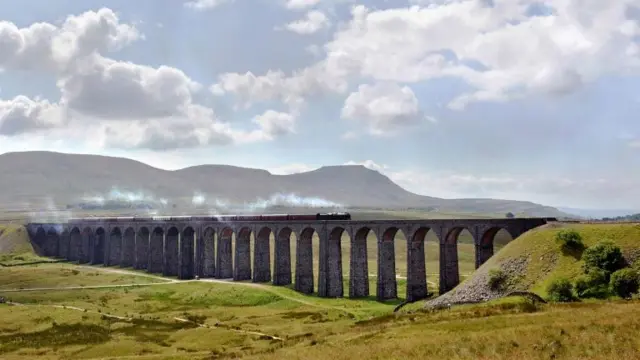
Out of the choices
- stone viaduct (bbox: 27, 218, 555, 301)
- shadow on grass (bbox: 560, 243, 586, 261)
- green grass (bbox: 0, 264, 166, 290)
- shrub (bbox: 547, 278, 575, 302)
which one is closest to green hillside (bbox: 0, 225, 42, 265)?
stone viaduct (bbox: 27, 218, 555, 301)

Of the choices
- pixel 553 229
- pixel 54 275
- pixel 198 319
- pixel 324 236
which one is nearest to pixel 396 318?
pixel 553 229

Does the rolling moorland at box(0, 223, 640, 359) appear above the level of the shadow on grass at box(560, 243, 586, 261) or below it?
below

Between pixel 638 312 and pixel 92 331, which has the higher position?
pixel 638 312

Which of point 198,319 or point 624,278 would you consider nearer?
point 624,278

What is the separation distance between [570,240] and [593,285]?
7.43 metres

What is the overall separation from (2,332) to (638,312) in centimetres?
5821

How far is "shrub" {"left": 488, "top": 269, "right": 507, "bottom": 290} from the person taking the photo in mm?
55594

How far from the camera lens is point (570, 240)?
54906 millimetres

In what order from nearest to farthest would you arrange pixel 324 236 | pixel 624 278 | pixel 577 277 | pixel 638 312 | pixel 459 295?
pixel 638 312 → pixel 624 278 → pixel 577 277 → pixel 459 295 → pixel 324 236

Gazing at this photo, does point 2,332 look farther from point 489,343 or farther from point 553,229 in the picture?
point 553,229

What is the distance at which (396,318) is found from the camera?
46.7m

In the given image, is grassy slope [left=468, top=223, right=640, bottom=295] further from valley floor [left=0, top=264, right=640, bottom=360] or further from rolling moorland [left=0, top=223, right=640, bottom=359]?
valley floor [left=0, top=264, right=640, bottom=360]

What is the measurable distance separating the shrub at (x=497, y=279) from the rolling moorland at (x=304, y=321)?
0.96m

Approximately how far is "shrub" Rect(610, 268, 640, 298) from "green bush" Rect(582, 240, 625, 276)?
1872 millimetres
